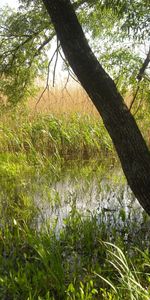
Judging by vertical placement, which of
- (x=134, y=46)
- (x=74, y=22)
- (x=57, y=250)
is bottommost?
(x=57, y=250)

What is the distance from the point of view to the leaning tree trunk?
3086 mm

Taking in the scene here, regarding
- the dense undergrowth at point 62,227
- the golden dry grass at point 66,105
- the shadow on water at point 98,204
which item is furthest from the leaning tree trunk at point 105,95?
the golden dry grass at point 66,105

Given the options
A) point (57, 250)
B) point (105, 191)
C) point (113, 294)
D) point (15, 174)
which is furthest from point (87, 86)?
point (15, 174)

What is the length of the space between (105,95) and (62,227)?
1.46 metres

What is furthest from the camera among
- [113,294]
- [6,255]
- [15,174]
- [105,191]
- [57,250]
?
[15,174]

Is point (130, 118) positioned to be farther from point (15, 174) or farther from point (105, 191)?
point (15, 174)

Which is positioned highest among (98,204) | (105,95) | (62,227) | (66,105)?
(66,105)

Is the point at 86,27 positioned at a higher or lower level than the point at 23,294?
higher

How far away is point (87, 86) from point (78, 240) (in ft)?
4.59

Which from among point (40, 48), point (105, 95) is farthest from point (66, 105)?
point (105, 95)

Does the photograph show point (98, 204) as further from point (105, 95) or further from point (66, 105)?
point (66, 105)

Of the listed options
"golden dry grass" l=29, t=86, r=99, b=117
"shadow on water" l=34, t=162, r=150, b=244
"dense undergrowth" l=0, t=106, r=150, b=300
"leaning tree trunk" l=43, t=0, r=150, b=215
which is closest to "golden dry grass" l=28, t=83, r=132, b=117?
"golden dry grass" l=29, t=86, r=99, b=117

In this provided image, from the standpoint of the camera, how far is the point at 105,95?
309cm

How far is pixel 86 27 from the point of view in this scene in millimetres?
5871
